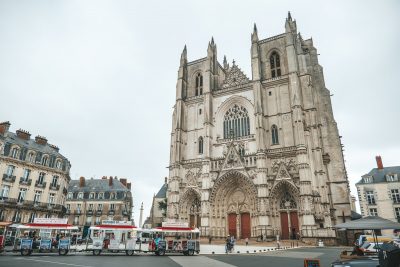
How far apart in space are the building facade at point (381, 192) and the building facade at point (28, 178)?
117ft

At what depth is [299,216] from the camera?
944 inches

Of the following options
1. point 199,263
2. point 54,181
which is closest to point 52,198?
point 54,181

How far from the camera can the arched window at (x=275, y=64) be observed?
31391 mm

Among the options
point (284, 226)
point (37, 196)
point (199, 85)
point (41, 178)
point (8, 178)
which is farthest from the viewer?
point (199, 85)

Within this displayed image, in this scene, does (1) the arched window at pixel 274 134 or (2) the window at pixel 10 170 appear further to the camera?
(1) the arched window at pixel 274 134

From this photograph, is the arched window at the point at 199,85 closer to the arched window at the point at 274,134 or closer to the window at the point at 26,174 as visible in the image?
the arched window at the point at 274,134

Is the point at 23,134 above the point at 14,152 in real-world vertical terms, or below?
above

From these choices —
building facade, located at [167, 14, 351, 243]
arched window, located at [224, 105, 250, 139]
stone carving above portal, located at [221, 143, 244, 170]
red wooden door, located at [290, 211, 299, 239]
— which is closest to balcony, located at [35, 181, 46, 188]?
building facade, located at [167, 14, 351, 243]

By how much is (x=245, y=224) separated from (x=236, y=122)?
1123 centimetres

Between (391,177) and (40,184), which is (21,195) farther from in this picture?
(391,177)

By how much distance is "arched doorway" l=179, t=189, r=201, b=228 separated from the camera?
29766mm

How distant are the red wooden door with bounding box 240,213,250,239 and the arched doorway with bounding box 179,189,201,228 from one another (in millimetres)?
4832

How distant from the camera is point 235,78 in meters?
33.5

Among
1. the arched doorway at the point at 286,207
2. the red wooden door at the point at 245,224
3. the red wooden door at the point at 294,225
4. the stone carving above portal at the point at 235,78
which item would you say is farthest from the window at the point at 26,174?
the red wooden door at the point at 294,225
